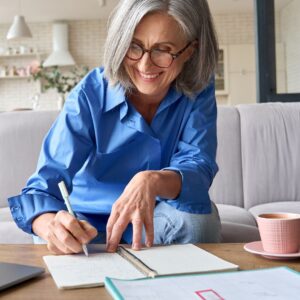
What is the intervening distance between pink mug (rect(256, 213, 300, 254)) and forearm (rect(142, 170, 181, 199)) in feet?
0.87

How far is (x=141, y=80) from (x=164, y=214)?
0.35 metres

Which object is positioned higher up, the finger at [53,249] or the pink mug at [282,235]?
the pink mug at [282,235]

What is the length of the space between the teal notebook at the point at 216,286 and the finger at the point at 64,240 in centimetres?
24

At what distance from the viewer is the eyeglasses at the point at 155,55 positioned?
1.39 m

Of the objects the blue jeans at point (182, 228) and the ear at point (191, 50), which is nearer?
the blue jeans at point (182, 228)

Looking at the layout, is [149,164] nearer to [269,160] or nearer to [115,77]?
[115,77]

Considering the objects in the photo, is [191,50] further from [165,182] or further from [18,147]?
[18,147]

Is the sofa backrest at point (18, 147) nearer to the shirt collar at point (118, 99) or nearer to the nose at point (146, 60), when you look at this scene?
the shirt collar at point (118, 99)

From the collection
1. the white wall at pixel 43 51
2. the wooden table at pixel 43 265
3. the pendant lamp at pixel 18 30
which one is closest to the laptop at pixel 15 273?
the wooden table at pixel 43 265

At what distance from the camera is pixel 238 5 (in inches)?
359

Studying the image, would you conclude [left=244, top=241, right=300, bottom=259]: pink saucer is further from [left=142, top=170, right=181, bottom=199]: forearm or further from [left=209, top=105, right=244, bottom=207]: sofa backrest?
[left=209, top=105, right=244, bottom=207]: sofa backrest

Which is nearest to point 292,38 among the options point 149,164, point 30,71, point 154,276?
point 149,164

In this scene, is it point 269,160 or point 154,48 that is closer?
point 154,48

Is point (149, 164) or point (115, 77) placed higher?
point (115, 77)
